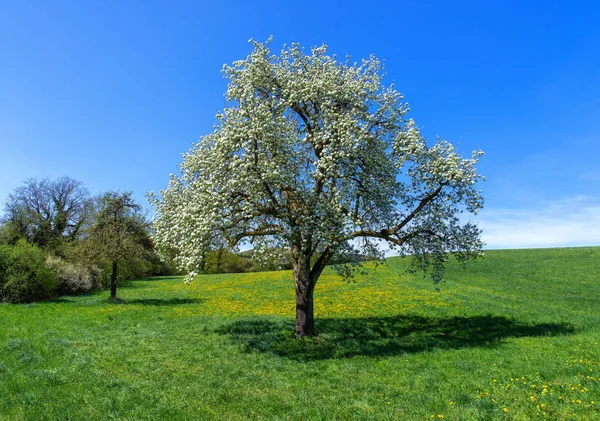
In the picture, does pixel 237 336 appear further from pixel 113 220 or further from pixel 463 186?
pixel 113 220

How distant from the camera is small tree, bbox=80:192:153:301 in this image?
36125 mm

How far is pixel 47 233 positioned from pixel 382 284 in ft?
180

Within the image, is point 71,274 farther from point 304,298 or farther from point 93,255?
point 304,298

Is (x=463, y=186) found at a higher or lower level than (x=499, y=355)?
higher

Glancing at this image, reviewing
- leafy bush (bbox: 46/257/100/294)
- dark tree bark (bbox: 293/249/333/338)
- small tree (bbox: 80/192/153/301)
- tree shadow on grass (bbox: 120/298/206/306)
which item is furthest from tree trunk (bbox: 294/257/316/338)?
leafy bush (bbox: 46/257/100/294)

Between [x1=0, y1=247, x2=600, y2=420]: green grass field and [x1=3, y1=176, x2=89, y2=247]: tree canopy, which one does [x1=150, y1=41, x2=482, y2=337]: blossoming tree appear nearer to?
[x1=0, y1=247, x2=600, y2=420]: green grass field

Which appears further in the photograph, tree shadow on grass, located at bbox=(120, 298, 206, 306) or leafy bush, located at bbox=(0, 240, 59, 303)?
leafy bush, located at bbox=(0, 240, 59, 303)

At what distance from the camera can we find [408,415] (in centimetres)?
964

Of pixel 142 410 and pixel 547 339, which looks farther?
pixel 547 339

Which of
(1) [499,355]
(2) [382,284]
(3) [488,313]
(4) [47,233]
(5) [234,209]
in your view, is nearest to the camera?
(1) [499,355]

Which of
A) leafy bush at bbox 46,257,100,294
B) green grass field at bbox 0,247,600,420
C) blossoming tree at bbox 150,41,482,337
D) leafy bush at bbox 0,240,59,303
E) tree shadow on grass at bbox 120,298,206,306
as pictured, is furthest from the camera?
leafy bush at bbox 46,257,100,294

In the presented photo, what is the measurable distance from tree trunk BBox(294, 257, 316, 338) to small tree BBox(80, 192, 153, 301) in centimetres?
2319

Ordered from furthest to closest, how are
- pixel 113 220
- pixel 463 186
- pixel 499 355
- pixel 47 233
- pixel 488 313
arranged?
pixel 47 233 → pixel 113 220 → pixel 488 313 → pixel 463 186 → pixel 499 355

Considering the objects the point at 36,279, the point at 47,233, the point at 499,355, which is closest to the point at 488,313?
the point at 499,355
